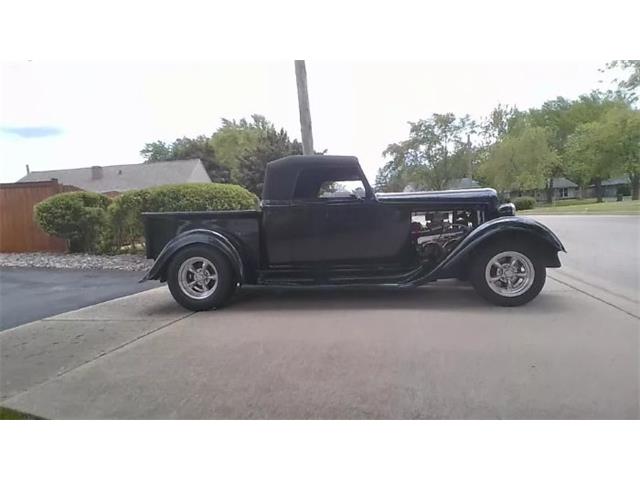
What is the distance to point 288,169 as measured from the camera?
3281mm

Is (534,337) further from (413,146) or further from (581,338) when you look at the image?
(413,146)

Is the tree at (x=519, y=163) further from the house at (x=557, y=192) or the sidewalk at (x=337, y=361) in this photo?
the sidewalk at (x=337, y=361)

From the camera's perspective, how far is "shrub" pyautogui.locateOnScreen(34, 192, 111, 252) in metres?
3.50

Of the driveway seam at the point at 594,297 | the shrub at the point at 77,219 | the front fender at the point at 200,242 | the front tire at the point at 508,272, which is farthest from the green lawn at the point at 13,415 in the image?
the driveway seam at the point at 594,297

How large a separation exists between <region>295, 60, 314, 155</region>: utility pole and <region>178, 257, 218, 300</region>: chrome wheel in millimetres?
1327

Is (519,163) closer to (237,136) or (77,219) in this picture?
(237,136)

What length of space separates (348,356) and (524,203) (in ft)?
7.64

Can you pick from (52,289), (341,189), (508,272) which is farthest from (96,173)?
(508,272)

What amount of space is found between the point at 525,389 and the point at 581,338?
88cm

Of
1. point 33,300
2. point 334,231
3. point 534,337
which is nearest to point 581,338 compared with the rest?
point 534,337

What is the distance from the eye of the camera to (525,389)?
1.88m

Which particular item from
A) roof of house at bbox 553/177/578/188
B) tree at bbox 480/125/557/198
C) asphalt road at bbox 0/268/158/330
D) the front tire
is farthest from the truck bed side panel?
roof of house at bbox 553/177/578/188

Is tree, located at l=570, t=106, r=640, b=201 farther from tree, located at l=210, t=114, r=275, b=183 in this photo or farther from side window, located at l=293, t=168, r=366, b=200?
tree, located at l=210, t=114, r=275, b=183

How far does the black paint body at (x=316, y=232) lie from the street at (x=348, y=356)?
240 millimetres
